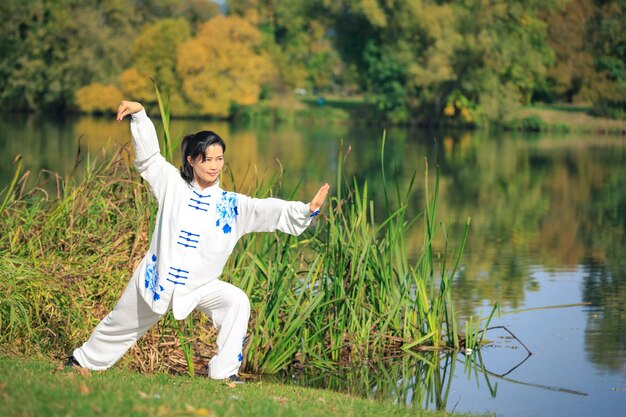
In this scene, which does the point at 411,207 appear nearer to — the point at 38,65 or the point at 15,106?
the point at 38,65

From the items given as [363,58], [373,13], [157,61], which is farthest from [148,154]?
[157,61]

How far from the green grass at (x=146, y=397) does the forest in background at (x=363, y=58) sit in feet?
156

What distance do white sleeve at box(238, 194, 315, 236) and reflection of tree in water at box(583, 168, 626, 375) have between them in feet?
13.3

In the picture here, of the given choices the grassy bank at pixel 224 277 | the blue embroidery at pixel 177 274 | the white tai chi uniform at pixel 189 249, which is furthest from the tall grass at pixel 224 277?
the blue embroidery at pixel 177 274

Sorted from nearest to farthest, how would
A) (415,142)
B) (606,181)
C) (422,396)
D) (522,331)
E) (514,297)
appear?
(422,396) → (522,331) → (514,297) → (606,181) → (415,142)

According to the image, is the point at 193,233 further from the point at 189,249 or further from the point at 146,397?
the point at 146,397

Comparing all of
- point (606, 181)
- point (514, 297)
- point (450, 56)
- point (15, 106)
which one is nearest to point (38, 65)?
point (15, 106)

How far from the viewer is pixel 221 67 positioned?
2331 inches

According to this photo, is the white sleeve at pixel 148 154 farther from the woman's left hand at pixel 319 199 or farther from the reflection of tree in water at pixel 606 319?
the reflection of tree in water at pixel 606 319

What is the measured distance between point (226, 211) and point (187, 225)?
0.84ft

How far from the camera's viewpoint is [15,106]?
62.2 m

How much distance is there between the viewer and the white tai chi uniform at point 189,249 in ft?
21.1

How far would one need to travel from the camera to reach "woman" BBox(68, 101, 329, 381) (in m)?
6.44

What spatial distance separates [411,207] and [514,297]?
9.28 meters
